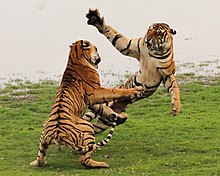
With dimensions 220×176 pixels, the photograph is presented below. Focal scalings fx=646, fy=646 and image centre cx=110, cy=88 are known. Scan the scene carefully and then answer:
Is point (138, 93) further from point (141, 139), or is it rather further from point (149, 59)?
point (141, 139)

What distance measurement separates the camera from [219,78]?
1694 centimetres

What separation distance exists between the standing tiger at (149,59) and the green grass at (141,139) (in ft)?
2.28

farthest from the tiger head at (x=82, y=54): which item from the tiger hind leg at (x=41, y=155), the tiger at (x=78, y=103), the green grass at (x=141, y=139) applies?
the green grass at (x=141, y=139)

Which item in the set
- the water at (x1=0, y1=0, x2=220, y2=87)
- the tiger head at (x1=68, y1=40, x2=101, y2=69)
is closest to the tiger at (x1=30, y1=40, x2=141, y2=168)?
the tiger head at (x1=68, y1=40, x2=101, y2=69)

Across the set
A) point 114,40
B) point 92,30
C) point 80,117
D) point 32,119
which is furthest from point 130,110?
point 92,30

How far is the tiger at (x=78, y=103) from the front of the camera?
8.62 meters

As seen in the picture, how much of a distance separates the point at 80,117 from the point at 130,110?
4440mm

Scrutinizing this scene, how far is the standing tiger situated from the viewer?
9.35 metres

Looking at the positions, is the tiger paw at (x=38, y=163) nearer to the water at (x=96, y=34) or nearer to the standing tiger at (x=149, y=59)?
the standing tiger at (x=149, y=59)

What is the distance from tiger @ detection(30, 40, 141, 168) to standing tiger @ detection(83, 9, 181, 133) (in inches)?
19.3

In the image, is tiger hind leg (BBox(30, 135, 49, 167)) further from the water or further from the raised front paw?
the water

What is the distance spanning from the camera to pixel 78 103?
9000mm

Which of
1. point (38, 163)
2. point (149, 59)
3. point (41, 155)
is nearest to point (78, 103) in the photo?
point (41, 155)

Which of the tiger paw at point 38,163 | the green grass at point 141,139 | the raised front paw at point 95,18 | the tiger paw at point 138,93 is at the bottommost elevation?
the tiger paw at point 38,163
